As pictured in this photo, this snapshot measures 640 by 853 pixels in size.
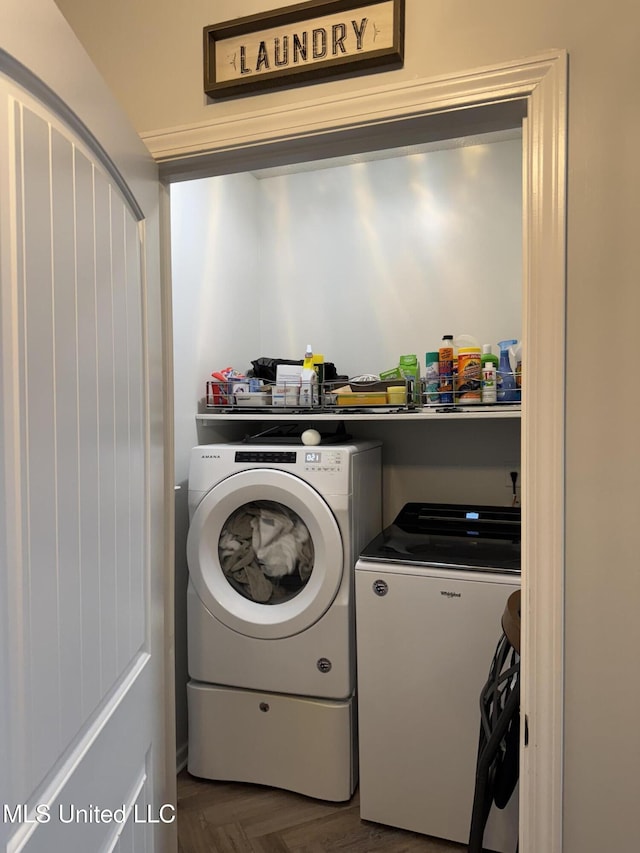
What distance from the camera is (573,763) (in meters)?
Result: 0.93

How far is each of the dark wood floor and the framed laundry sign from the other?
2.09 m

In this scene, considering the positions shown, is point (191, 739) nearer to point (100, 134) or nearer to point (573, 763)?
point (573, 763)

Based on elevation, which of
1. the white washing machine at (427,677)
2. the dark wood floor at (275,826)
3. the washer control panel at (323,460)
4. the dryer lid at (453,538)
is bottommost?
the dark wood floor at (275,826)

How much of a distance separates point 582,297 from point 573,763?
0.76 metres

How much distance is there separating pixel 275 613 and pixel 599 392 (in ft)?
4.69

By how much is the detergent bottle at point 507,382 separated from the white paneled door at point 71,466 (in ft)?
4.20

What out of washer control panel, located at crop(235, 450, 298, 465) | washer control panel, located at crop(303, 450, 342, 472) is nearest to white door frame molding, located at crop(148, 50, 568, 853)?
washer control panel, located at crop(303, 450, 342, 472)

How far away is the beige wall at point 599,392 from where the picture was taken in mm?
885

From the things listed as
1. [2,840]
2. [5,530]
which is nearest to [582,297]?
[5,530]

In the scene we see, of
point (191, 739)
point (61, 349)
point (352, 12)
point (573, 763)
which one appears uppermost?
point (352, 12)

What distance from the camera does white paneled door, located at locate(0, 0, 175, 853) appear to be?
1.96 ft

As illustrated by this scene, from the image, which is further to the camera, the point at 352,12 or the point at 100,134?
the point at 352,12
